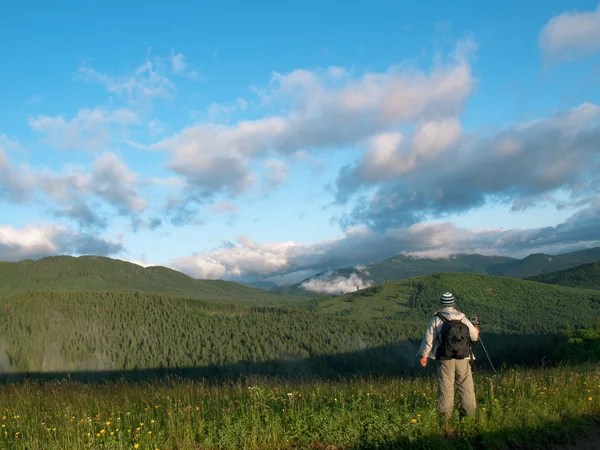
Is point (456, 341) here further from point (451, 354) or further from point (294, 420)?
point (294, 420)

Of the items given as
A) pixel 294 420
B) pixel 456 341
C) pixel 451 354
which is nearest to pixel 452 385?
pixel 451 354

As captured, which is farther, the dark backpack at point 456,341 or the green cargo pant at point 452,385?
the green cargo pant at point 452,385

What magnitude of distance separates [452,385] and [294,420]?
136 inches

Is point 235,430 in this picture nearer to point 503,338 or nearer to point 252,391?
point 252,391

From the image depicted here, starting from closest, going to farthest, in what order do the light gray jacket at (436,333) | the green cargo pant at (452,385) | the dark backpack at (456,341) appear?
1. the dark backpack at (456,341)
2. the green cargo pant at (452,385)
3. the light gray jacket at (436,333)

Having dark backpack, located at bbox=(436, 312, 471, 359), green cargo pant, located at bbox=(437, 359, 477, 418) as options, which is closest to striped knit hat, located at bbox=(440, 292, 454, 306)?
dark backpack, located at bbox=(436, 312, 471, 359)

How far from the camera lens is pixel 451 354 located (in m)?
9.15

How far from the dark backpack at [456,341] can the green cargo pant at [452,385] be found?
0.86 feet

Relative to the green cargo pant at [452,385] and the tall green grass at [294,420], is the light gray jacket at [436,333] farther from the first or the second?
the tall green grass at [294,420]

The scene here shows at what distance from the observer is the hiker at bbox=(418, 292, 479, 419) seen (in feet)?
30.0

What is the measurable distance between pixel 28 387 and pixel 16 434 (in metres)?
5.69

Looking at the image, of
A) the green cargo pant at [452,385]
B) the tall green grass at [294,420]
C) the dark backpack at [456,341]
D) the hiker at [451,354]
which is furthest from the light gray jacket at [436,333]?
the tall green grass at [294,420]

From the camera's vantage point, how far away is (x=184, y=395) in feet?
36.1

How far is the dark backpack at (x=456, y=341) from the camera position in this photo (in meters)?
9.12
